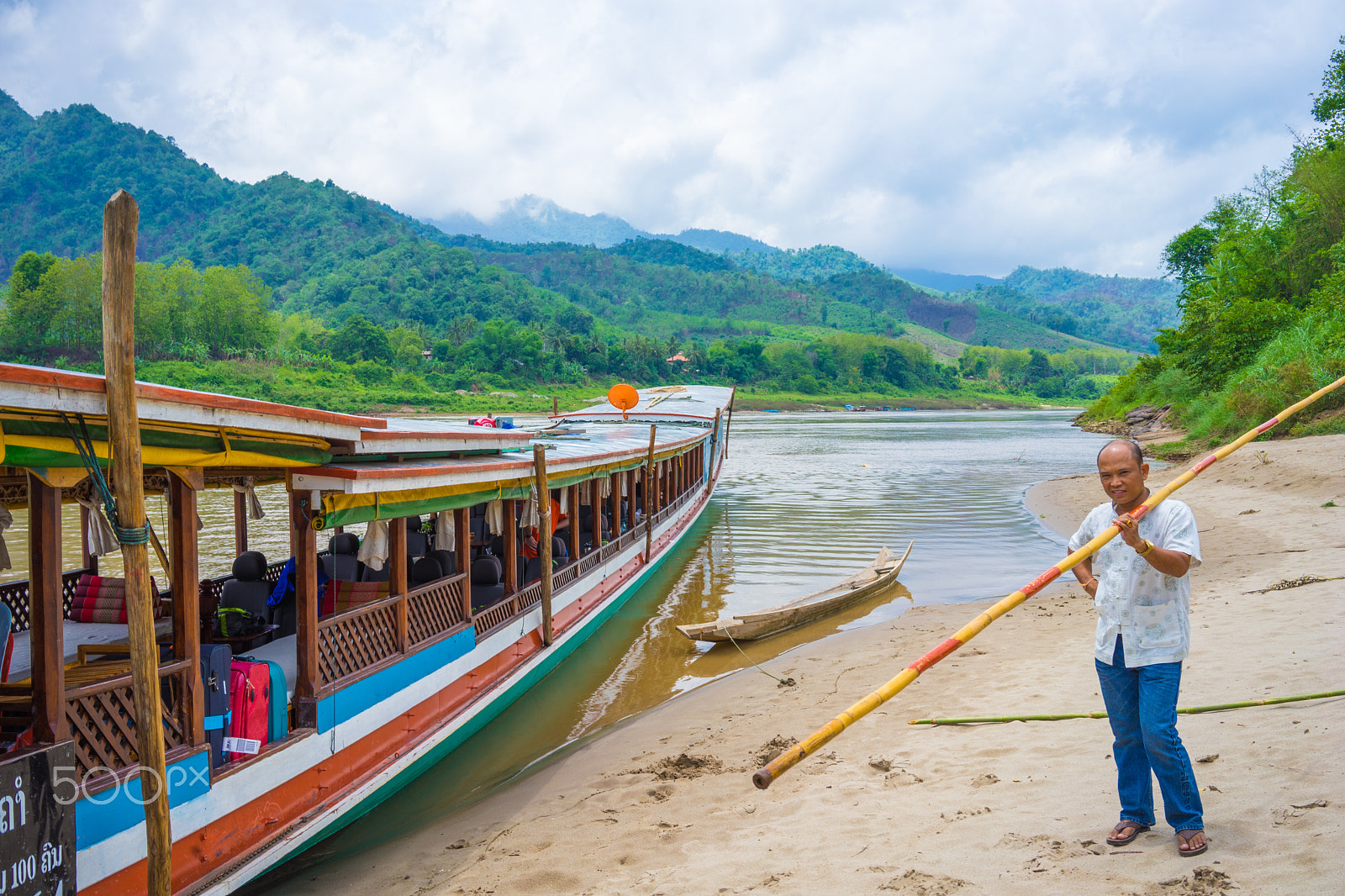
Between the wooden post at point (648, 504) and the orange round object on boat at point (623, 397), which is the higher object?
the orange round object on boat at point (623, 397)

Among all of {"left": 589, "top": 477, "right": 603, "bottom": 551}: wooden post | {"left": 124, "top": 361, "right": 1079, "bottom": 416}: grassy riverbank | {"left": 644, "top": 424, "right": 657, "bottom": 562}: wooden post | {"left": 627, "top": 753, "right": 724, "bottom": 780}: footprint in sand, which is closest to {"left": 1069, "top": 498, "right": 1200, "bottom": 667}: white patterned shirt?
{"left": 627, "top": 753, "right": 724, "bottom": 780}: footprint in sand

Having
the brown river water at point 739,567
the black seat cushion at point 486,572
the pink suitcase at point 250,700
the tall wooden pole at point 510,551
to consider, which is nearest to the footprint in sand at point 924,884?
the brown river water at point 739,567

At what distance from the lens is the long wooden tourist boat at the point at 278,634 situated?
3.32 m

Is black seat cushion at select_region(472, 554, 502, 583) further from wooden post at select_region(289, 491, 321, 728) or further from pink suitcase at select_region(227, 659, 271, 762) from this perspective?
pink suitcase at select_region(227, 659, 271, 762)

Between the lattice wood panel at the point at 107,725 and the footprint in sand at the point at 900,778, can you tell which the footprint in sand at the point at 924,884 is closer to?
the footprint in sand at the point at 900,778

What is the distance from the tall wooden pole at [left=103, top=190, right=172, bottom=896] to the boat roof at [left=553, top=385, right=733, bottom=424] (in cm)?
1323

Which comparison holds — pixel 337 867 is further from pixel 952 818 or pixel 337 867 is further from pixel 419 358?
pixel 419 358

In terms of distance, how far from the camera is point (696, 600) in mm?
12133

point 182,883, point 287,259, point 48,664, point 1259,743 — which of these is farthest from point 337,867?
point 287,259

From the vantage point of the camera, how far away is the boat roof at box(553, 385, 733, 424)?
20250 mm

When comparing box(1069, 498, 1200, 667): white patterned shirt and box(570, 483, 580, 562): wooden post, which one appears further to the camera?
box(570, 483, 580, 562): wooden post

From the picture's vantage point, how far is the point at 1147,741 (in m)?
3.26

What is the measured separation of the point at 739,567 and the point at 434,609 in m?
8.58

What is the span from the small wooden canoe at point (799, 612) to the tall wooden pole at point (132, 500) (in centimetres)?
622
